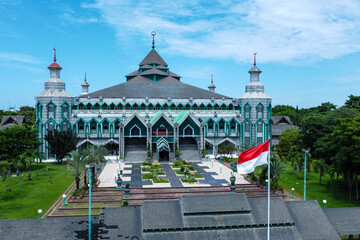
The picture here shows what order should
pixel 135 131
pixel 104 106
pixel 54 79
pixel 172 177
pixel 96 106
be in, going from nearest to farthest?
pixel 172 177
pixel 135 131
pixel 54 79
pixel 96 106
pixel 104 106

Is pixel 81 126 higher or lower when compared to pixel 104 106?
lower

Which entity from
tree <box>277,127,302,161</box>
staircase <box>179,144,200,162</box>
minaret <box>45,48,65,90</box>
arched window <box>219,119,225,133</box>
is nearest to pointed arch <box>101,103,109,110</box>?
minaret <box>45,48,65,90</box>

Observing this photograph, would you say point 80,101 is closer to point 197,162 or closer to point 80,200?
point 197,162

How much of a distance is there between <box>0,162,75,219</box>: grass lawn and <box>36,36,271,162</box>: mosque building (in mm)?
13374

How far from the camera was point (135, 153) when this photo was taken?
57.5 m

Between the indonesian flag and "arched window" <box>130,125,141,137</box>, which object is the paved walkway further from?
the indonesian flag

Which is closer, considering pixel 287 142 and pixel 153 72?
pixel 287 142

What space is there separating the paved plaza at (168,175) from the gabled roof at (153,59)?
29662 millimetres

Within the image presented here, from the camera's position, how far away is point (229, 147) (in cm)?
5981

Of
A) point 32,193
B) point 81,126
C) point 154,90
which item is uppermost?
point 154,90

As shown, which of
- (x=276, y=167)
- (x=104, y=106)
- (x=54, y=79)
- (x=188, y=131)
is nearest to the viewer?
(x=276, y=167)

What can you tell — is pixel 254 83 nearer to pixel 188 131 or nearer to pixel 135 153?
pixel 188 131

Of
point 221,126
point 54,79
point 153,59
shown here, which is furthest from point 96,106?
point 221,126

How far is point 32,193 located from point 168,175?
1631 centimetres
